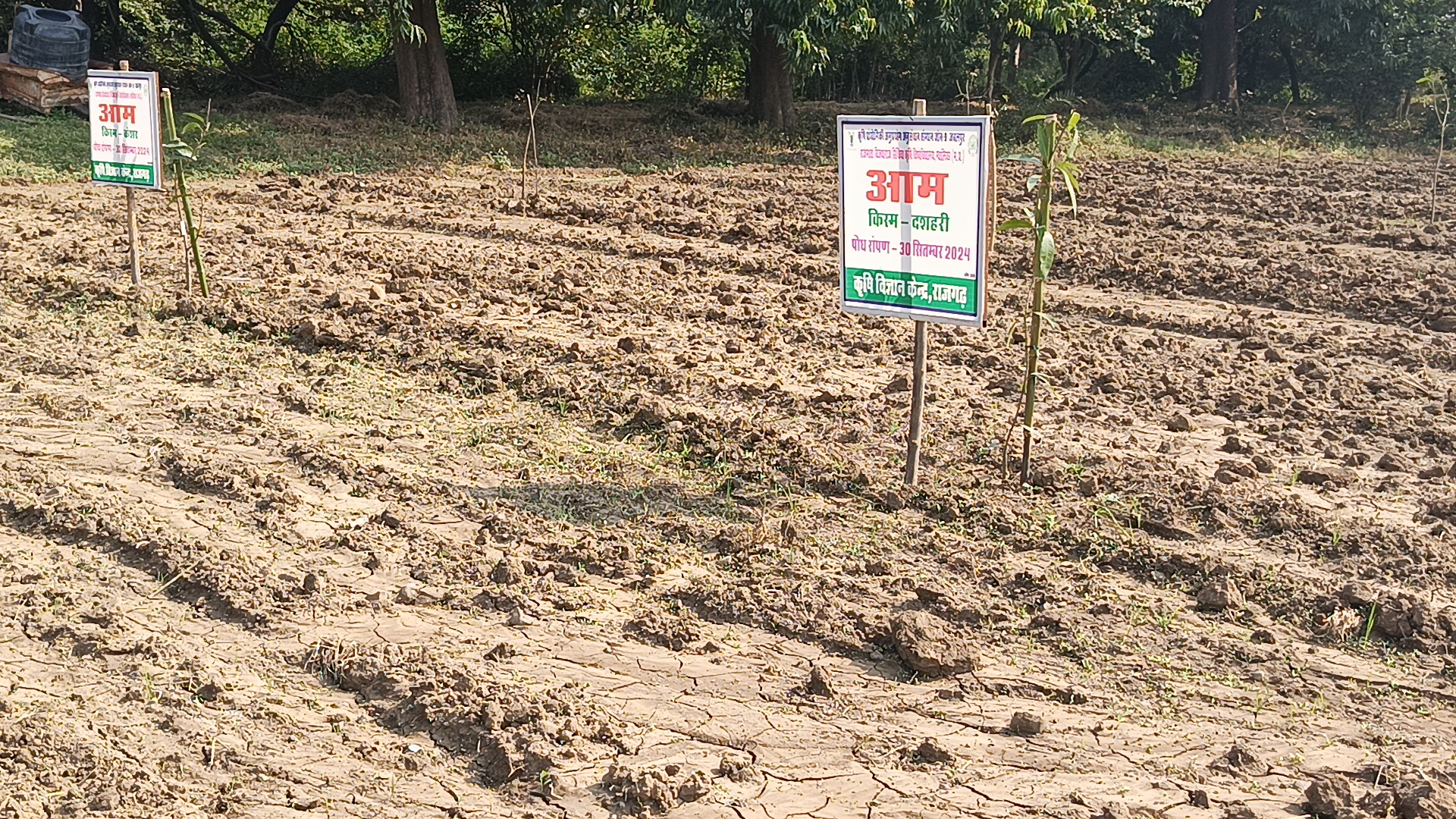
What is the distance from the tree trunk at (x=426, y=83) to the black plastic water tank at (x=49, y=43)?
3.80 metres

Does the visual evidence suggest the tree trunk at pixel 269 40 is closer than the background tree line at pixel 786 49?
No

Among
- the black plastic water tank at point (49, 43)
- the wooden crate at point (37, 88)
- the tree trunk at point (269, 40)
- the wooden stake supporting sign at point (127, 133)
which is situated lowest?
the wooden stake supporting sign at point (127, 133)

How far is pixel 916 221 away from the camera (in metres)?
5.68

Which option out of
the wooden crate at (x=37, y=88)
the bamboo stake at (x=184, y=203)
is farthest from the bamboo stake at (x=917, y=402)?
the wooden crate at (x=37, y=88)

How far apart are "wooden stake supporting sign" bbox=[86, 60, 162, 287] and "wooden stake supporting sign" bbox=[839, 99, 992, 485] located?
4986mm

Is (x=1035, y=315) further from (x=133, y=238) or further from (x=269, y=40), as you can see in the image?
(x=269, y=40)

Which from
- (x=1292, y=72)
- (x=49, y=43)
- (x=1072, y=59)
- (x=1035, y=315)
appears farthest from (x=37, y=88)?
(x=1292, y=72)

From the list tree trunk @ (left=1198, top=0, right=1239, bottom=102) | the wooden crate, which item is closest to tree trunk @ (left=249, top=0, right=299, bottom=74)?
the wooden crate

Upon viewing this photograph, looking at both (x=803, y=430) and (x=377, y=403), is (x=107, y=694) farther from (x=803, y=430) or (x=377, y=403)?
(x=803, y=430)

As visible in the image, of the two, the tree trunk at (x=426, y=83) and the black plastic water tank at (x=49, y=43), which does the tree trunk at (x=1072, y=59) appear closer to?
the tree trunk at (x=426, y=83)

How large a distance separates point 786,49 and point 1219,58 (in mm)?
10161

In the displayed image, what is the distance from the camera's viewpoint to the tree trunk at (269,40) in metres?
20.2

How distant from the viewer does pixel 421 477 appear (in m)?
6.02

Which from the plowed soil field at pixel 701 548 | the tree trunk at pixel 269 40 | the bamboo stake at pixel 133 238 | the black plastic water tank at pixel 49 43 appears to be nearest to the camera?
the plowed soil field at pixel 701 548
